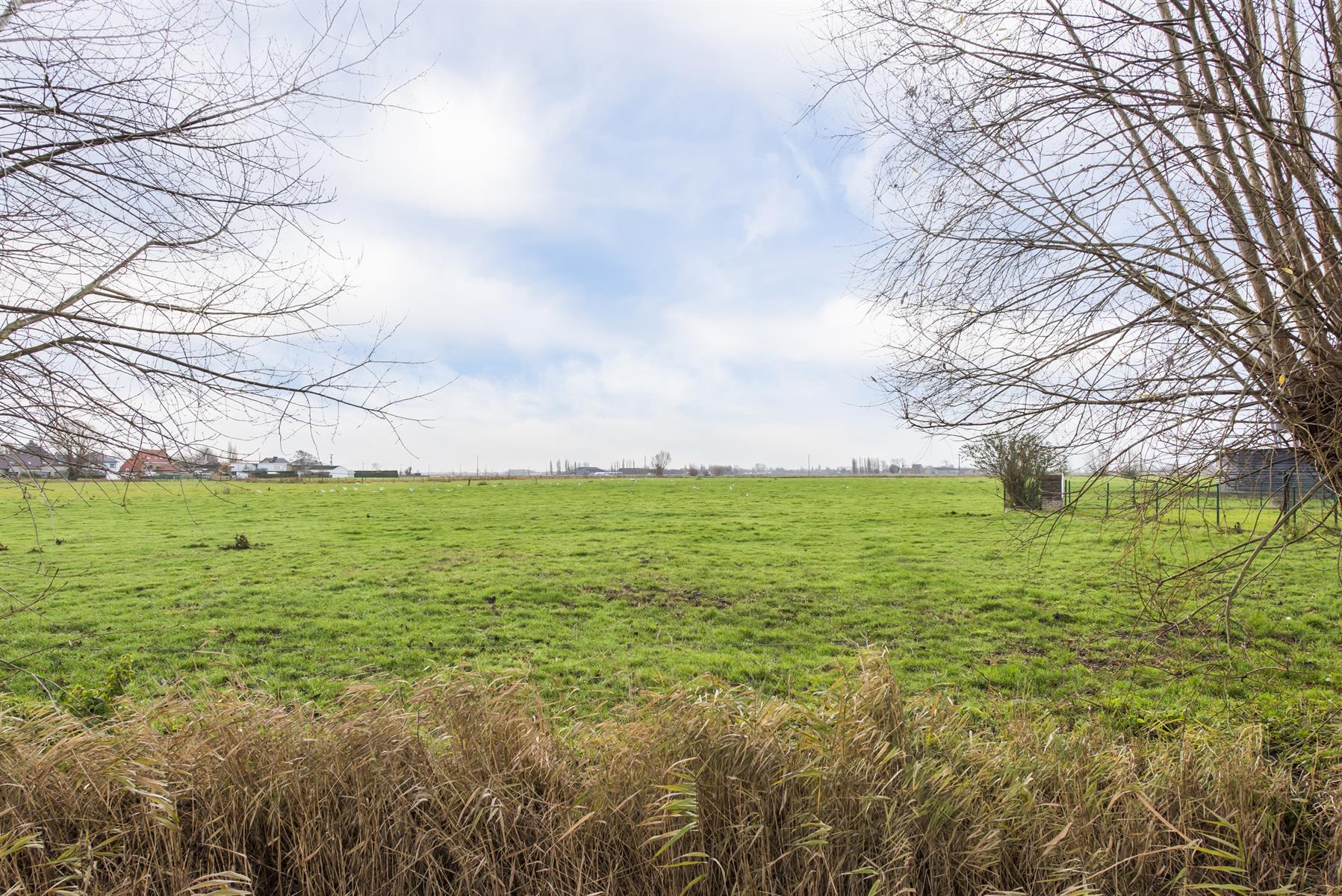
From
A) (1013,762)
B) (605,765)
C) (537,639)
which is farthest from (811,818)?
(537,639)

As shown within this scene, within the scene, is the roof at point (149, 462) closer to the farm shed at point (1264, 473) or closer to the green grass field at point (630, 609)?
the green grass field at point (630, 609)

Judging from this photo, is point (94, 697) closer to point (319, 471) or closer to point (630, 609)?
point (319, 471)

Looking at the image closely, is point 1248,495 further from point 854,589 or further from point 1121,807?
point 854,589

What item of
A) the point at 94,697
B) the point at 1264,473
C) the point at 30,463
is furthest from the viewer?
the point at 94,697

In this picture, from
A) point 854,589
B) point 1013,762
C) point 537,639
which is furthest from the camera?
point 854,589

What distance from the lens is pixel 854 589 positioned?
1119 cm

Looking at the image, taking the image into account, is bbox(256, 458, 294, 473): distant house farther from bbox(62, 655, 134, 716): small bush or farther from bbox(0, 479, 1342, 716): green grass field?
bbox(62, 655, 134, 716): small bush

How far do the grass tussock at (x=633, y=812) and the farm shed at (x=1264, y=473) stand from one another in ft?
4.72

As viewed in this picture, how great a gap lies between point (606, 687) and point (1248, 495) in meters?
5.24

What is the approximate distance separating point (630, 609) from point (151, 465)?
7577mm

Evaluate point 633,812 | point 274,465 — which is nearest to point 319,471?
point 274,465

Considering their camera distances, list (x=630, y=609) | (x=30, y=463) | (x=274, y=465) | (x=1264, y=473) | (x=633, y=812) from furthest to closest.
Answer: (x=630, y=609)
(x=1264, y=473)
(x=274, y=465)
(x=30, y=463)
(x=633, y=812)

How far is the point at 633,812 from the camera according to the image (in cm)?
274

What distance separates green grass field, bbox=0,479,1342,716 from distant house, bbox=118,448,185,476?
0.12 metres
